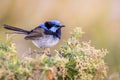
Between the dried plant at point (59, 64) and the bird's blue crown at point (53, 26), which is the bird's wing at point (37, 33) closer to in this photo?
the bird's blue crown at point (53, 26)

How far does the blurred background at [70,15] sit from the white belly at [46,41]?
2.93 m

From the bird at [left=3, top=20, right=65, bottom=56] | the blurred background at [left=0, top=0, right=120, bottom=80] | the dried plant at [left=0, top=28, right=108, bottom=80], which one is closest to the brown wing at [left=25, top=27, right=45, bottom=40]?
the bird at [left=3, top=20, right=65, bottom=56]

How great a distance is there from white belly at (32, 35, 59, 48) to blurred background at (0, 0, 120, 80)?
2.93 meters

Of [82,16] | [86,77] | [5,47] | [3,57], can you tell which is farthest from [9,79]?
[82,16]

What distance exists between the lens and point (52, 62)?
2.39 m

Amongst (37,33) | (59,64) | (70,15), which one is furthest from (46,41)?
(70,15)

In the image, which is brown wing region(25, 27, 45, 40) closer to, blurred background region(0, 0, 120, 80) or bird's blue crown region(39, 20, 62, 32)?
bird's blue crown region(39, 20, 62, 32)

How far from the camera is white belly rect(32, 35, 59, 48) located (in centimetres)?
446

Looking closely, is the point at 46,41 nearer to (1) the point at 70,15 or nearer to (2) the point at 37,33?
(2) the point at 37,33

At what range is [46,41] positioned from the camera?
449 centimetres

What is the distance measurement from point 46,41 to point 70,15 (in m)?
3.48

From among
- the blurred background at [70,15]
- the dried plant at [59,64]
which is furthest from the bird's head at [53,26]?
the blurred background at [70,15]

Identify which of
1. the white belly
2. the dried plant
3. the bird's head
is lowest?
the dried plant

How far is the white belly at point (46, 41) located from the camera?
175 inches
